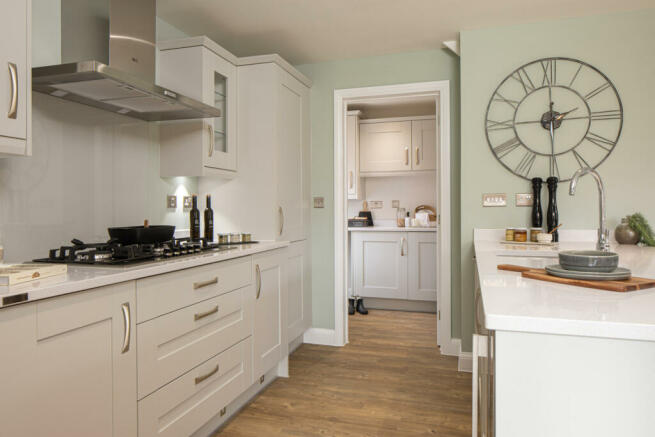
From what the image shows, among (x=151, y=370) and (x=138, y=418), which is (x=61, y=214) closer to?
(x=151, y=370)

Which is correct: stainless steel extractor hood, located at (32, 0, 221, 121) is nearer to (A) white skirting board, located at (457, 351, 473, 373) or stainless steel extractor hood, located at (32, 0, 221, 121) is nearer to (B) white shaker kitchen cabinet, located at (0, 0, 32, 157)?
(B) white shaker kitchen cabinet, located at (0, 0, 32, 157)

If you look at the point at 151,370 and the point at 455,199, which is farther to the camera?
the point at 455,199

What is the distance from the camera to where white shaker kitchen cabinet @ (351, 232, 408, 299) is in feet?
15.6

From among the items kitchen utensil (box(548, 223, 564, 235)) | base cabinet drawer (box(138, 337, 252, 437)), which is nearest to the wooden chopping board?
base cabinet drawer (box(138, 337, 252, 437))

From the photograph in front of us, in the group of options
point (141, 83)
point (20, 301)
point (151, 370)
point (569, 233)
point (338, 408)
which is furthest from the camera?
point (569, 233)

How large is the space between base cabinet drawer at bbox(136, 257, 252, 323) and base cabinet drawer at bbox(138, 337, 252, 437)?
0.32m

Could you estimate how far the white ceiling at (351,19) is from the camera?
2.62 meters

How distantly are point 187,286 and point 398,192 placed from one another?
12.8 ft

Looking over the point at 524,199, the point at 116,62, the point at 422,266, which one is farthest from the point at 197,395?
the point at 422,266

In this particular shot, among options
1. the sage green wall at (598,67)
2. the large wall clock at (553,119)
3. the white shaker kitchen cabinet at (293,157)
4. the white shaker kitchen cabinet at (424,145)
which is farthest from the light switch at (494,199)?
the white shaker kitchen cabinet at (424,145)

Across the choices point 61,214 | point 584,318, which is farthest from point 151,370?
point 584,318

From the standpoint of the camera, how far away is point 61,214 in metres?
2.01

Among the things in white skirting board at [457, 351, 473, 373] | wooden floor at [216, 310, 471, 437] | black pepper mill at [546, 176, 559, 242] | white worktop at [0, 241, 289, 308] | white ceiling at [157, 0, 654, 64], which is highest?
white ceiling at [157, 0, 654, 64]

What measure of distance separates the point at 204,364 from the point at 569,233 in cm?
240
